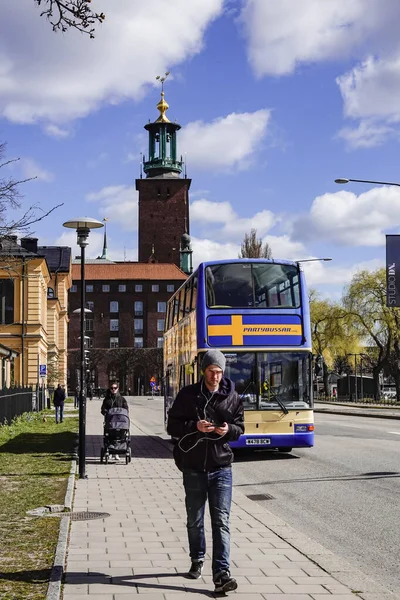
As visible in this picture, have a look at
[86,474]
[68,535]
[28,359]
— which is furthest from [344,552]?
[28,359]

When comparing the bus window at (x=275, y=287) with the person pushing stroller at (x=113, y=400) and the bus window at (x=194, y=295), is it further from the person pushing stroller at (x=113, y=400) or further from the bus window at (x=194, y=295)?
the person pushing stroller at (x=113, y=400)

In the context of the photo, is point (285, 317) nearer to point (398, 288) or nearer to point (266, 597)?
point (266, 597)

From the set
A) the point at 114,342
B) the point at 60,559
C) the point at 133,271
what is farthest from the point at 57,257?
the point at 60,559

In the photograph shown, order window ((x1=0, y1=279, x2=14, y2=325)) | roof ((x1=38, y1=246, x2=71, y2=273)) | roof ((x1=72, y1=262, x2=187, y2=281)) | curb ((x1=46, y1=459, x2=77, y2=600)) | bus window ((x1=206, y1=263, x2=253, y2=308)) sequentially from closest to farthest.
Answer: curb ((x1=46, y1=459, x2=77, y2=600)), bus window ((x1=206, y1=263, x2=253, y2=308)), window ((x1=0, y1=279, x2=14, y2=325)), roof ((x1=38, y1=246, x2=71, y2=273)), roof ((x1=72, y1=262, x2=187, y2=281))

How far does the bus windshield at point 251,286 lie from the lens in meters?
18.9

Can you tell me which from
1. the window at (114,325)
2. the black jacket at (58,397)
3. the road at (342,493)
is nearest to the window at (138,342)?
the window at (114,325)

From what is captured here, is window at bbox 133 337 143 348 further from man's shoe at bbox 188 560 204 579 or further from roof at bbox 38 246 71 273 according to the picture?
man's shoe at bbox 188 560 204 579

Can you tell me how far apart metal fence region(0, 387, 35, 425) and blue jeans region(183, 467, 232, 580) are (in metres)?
24.0

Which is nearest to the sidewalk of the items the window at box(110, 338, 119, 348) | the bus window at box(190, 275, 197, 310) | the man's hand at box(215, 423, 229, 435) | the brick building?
the man's hand at box(215, 423, 229, 435)

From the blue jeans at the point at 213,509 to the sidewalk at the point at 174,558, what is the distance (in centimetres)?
27

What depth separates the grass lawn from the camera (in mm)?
7203

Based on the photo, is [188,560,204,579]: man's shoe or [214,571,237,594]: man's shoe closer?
[214,571,237,594]: man's shoe

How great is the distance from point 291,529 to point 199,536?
2.96 m

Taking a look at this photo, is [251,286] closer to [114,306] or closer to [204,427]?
[204,427]
